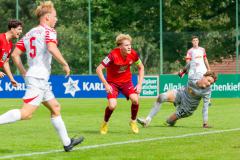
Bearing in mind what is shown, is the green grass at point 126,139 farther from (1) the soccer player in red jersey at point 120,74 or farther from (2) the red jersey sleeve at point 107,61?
(2) the red jersey sleeve at point 107,61

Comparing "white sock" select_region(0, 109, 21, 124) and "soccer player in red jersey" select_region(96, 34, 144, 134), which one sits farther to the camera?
"soccer player in red jersey" select_region(96, 34, 144, 134)

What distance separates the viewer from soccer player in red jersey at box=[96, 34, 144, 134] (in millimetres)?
14277

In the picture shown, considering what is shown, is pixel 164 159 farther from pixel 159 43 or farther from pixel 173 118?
pixel 159 43

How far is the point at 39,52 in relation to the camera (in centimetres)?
→ 1074

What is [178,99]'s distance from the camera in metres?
16.3

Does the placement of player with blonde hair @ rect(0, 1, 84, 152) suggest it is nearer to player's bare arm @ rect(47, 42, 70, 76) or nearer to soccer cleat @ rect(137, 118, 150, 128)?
player's bare arm @ rect(47, 42, 70, 76)

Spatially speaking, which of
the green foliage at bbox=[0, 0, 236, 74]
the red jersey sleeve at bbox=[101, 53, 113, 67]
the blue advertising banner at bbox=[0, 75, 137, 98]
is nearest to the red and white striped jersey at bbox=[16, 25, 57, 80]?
the red jersey sleeve at bbox=[101, 53, 113, 67]

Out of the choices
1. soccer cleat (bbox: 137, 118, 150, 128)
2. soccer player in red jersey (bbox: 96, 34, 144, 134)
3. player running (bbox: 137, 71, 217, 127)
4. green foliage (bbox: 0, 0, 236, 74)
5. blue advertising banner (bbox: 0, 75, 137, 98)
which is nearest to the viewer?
soccer player in red jersey (bbox: 96, 34, 144, 134)

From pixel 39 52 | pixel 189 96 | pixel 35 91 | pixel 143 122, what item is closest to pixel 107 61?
pixel 143 122

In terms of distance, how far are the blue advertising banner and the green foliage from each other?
428cm

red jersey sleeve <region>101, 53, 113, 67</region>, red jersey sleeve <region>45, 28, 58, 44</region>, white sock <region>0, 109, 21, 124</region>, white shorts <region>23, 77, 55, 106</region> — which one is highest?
red jersey sleeve <region>45, 28, 58, 44</region>

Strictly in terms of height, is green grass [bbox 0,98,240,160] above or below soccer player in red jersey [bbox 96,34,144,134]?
below

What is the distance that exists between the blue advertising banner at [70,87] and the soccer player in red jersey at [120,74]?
66.8 ft

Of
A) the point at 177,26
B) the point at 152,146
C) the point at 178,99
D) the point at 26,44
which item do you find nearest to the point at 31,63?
the point at 26,44
